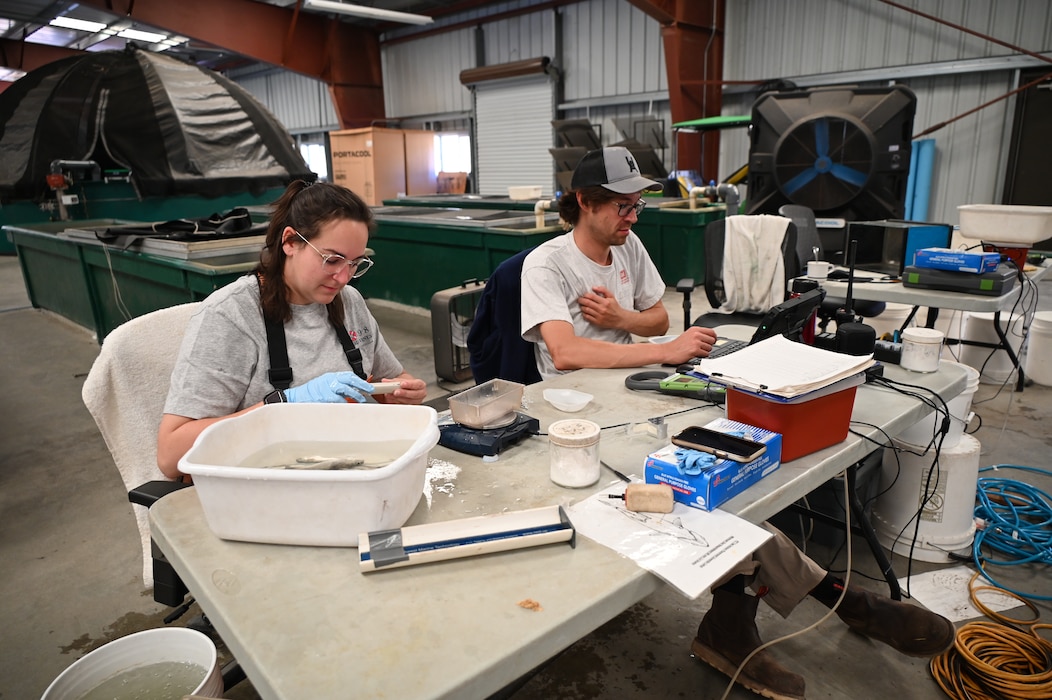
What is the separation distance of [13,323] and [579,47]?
24.9 feet

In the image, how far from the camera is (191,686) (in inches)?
44.5

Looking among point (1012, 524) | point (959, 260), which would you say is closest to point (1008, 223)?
point (959, 260)

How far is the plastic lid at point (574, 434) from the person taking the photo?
3.78 ft

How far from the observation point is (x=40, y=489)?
2.83 meters

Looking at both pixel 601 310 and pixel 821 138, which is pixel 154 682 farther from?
pixel 821 138

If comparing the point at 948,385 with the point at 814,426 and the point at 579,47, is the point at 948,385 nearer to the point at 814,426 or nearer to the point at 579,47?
the point at 814,426

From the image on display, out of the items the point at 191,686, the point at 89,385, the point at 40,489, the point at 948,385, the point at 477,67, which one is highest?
the point at 477,67

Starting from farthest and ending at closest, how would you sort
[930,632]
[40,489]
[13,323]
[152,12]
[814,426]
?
[152,12], [13,323], [40,489], [930,632], [814,426]

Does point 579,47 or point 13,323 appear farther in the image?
point 579,47

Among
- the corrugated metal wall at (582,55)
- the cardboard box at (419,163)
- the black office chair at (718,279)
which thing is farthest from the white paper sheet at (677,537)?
the cardboard box at (419,163)

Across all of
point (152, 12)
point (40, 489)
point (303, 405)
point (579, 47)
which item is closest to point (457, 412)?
point (303, 405)

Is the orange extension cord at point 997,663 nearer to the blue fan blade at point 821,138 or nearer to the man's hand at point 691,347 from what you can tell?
the man's hand at point 691,347

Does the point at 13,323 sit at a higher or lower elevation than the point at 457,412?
lower

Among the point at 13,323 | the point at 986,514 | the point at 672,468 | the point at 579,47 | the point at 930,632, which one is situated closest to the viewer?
the point at 672,468
